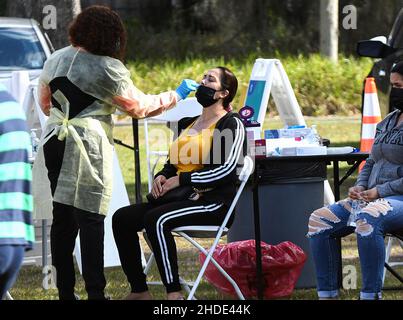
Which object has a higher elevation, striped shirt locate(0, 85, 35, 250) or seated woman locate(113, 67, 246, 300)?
striped shirt locate(0, 85, 35, 250)

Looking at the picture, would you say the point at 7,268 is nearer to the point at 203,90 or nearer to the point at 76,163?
the point at 76,163

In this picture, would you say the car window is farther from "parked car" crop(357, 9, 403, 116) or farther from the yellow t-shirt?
the yellow t-shirt

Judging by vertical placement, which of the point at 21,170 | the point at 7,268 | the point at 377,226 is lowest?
the point at 377,226

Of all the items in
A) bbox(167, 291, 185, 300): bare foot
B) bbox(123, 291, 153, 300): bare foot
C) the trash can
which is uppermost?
the trash can

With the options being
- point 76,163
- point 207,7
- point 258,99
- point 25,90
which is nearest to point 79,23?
point 76,163

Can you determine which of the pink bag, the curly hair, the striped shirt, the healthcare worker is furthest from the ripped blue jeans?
the striped shirt

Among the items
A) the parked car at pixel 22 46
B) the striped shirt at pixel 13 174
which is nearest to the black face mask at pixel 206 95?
the striped shirt at pixel 13 174

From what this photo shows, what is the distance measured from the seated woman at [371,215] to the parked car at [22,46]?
6.08m

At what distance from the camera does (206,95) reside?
619 cm

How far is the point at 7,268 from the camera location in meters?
3.70

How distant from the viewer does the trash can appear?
6629 mm

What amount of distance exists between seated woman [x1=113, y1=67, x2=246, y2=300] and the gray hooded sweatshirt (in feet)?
2.34

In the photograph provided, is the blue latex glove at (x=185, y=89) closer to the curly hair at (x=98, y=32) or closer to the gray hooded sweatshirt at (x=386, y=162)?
the curly hair at (x=98, y=32)
